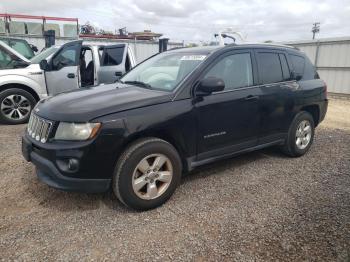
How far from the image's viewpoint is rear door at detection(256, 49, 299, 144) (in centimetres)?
420

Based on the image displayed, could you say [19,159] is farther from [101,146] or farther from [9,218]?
[101,146]

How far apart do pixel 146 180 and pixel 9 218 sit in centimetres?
139

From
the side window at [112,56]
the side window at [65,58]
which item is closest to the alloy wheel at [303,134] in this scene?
the side window at [112,56]

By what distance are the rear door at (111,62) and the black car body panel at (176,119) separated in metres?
3.67

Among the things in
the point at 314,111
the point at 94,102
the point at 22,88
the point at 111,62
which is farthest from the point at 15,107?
the point at 314,111

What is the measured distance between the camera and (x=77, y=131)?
288 cm

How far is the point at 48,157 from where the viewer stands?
2961mm

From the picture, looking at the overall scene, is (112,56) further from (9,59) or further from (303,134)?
(303,134)

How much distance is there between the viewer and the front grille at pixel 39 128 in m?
3.04

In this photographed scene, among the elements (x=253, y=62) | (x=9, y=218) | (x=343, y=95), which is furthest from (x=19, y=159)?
(x=343, y=95)

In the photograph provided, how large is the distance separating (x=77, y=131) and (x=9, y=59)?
4.96 meters

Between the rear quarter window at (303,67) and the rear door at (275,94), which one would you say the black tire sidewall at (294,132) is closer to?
the rear door at (275,94)

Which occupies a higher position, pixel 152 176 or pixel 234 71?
pixel 234 71

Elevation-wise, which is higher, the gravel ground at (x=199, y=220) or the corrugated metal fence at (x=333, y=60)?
the corrugated metal fence at (x=333, y=60)
